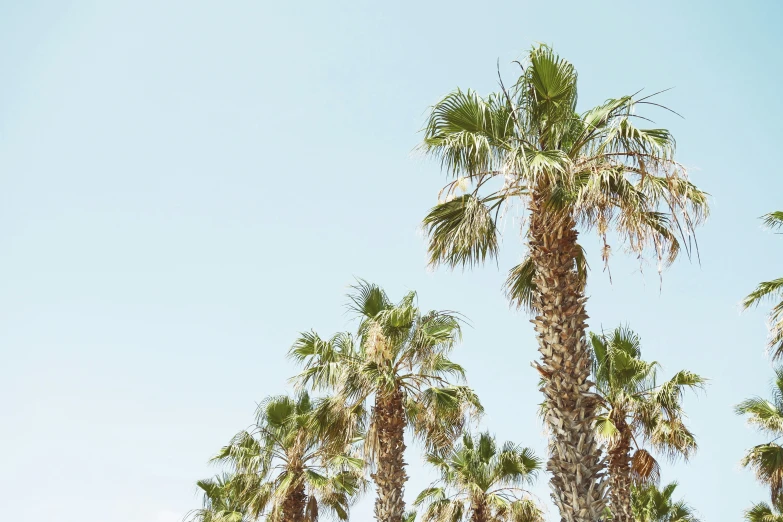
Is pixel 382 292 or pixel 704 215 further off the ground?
pixel 382 292

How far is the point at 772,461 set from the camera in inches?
718

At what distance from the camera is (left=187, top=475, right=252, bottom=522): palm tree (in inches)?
748

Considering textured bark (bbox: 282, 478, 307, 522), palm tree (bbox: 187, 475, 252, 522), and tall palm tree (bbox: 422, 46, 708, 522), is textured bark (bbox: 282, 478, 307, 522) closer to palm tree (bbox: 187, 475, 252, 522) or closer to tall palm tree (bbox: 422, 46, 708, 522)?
palm tree (bbox: 187, 475, 252, 522)

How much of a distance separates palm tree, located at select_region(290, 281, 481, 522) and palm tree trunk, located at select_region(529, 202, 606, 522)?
5108 mm

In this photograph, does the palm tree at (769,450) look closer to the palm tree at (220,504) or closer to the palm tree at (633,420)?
the palm tree at (633,420)

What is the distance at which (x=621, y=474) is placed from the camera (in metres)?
15.6

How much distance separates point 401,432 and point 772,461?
433 inches

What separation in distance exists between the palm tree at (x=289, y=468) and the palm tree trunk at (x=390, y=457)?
113 inches

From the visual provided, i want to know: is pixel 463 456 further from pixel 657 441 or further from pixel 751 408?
pixel 751 408

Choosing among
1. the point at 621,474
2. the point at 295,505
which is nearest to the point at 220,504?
the point at 295,505

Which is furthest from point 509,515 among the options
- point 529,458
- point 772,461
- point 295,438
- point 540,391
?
point 540,391

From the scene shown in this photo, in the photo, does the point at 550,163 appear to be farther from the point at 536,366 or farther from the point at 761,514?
the point at 761,514

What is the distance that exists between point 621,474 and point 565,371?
839cm

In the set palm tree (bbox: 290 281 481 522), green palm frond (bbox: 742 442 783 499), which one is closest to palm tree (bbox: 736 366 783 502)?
green palm frond (bbox: 742 442 783 499)
